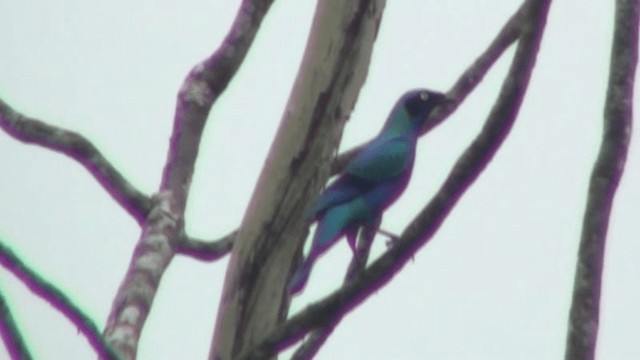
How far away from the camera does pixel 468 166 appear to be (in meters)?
3.66

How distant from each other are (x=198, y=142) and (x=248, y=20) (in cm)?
81

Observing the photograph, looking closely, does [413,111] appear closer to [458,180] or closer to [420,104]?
[420,104]

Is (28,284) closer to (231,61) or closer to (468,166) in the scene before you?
(468,166)

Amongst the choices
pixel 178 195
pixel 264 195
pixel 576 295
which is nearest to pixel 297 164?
pixel 264 195

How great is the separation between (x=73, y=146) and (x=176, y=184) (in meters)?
0.44

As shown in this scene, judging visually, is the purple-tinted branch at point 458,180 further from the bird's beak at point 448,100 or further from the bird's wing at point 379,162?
the bird's beak at point 448,100

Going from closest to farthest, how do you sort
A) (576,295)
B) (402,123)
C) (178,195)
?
(576,295) < (178,195) < (402,123)

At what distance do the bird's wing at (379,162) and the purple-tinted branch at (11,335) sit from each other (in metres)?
2.68

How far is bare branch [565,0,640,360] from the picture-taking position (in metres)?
3.32

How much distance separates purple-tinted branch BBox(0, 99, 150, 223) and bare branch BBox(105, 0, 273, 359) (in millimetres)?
155

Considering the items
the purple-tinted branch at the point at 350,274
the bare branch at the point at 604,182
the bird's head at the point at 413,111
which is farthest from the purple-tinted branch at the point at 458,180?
the bird's head at the point at 413,111

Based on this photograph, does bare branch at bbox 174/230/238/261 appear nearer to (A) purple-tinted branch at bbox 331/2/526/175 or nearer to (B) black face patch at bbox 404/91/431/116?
(A) purple-tinted branch at bbox 331/2/526/175

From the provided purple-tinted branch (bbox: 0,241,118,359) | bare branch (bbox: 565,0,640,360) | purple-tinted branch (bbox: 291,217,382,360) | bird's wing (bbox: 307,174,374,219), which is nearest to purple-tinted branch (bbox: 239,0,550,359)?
purple-tinted branch (bbox: 291,217,382,360)

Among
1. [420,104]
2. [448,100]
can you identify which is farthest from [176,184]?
[420,104]
